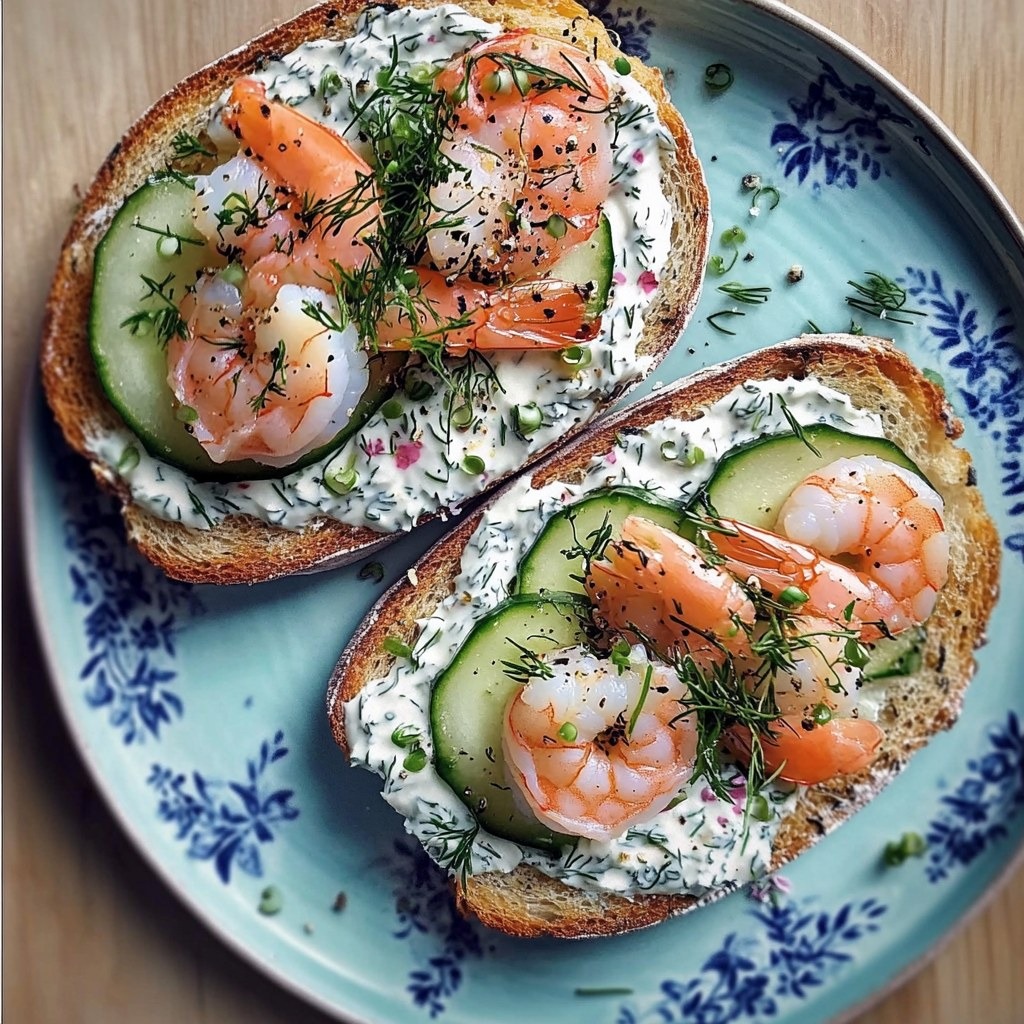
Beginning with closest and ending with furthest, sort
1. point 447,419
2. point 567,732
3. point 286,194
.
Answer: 1. point 567,732
2. point 286,194
3. point 447,419

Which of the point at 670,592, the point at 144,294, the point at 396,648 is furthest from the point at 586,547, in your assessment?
the point at 144,294

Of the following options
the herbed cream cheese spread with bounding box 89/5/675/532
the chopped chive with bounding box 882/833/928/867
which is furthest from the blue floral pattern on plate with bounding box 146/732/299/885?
the chopped chive with bounding box 882/833/928/867

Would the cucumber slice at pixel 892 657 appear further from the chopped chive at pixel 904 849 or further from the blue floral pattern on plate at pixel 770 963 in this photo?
the blue floral pattern on plate at pixel 770 963

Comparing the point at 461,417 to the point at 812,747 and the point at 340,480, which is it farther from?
the point at 812,747

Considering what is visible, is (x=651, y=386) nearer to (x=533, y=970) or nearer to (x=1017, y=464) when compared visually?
(x=1017, y=464)

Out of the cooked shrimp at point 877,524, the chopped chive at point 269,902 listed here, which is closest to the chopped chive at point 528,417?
the cooked shrimp at point 877,524

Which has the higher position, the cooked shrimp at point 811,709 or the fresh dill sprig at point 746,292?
the fresh dill sprig at point 746,292

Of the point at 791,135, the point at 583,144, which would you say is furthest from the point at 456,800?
the point at 791,135
